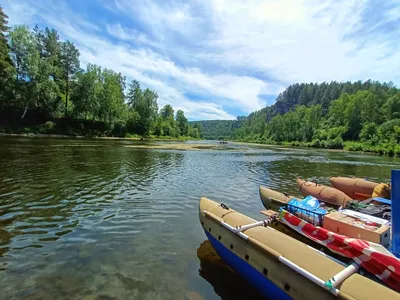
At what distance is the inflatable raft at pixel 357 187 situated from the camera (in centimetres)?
1306

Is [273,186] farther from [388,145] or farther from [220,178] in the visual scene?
[388,145]

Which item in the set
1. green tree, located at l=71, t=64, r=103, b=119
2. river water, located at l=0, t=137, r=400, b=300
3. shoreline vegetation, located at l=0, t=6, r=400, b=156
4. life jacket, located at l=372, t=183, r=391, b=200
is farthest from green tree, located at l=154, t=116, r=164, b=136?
life jacket, located at l=372, t=183, r=391, b=200

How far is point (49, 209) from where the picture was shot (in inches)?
378

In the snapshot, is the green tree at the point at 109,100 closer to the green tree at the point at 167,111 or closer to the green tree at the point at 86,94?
the green tree at the point at 86,94

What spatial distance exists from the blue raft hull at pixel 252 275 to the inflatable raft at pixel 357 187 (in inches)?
411

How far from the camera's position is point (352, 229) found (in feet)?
22.0

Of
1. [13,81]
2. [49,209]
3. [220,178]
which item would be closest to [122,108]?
[13,81]

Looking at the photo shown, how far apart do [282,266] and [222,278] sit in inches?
81.2

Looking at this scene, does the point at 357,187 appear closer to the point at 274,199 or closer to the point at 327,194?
the point at 327,194

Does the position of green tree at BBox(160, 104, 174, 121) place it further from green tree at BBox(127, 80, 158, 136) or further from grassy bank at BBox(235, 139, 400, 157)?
grassy bank at BBox(235, 139, 400, 157)

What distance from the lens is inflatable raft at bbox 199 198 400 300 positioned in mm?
3684

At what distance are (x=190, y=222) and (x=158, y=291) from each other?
419 cm

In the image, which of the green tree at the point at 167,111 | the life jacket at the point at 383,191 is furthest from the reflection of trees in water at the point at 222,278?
the green tree at the point at 167,111

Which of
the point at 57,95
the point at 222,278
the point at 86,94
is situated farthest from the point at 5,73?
the point at 222,278
